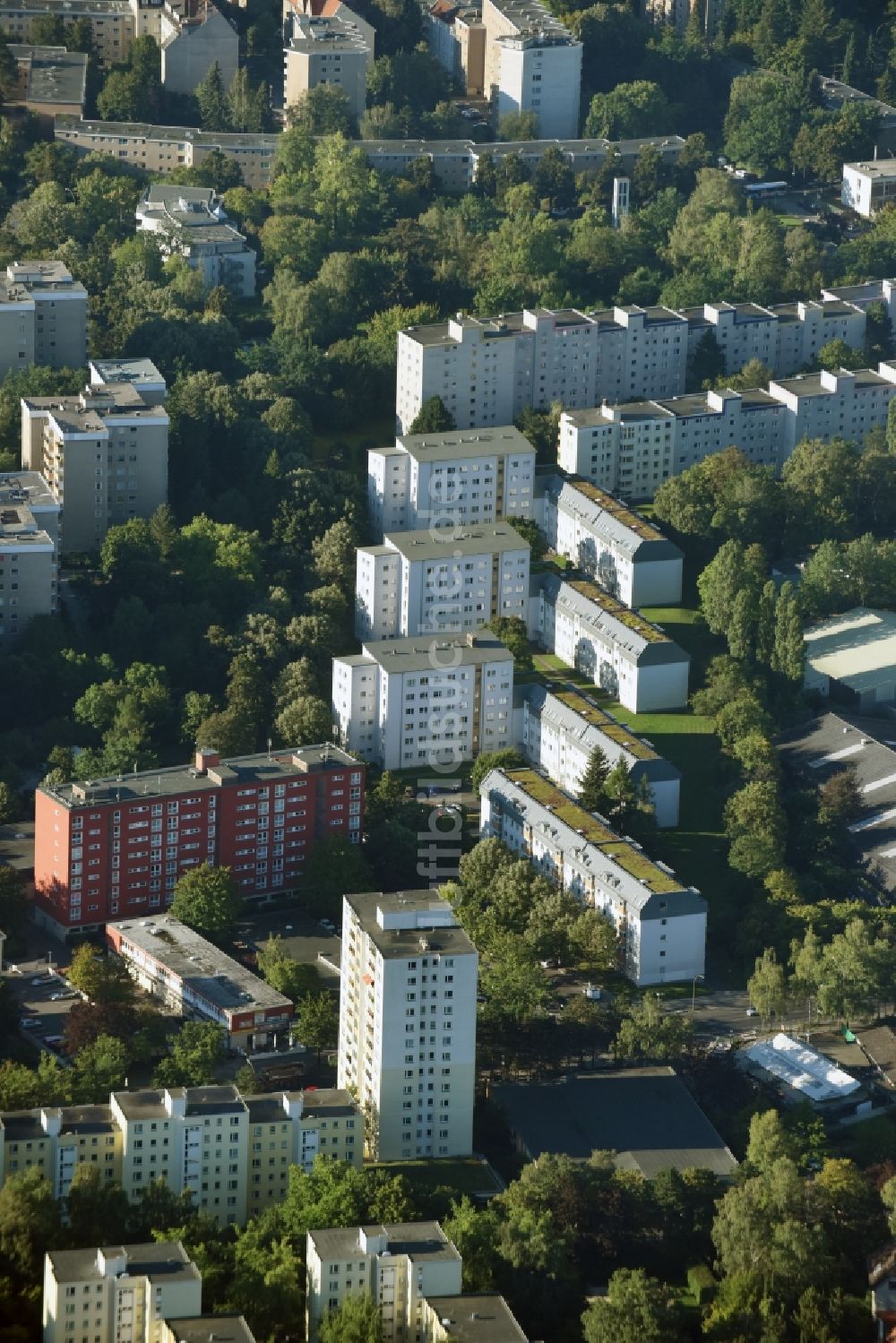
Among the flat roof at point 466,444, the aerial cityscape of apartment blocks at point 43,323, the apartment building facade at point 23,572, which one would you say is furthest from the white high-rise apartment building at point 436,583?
the aerial cityscape of apartment blocks at point 43,323

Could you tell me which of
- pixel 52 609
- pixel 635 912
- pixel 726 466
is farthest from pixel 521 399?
pixel 635 912

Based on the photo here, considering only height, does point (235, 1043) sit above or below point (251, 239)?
below

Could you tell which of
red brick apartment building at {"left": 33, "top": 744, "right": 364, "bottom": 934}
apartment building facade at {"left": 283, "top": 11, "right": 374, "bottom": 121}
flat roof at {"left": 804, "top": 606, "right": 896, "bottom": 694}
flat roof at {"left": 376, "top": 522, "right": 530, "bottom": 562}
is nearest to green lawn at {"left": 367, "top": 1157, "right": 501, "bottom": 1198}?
red brick apartment building at {"left": 33, "top": 744, "right": 364, "bottom": 934}

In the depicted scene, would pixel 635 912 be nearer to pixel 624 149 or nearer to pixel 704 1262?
pixel 704 1262

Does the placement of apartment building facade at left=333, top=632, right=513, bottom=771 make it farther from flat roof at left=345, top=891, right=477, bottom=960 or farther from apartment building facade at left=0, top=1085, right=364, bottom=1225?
apartment building facade at left=0, top=1085, right=364, bottom=1225

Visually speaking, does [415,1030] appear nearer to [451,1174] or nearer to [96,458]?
[451,1174]

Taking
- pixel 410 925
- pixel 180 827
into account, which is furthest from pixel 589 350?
pixel 410 925
